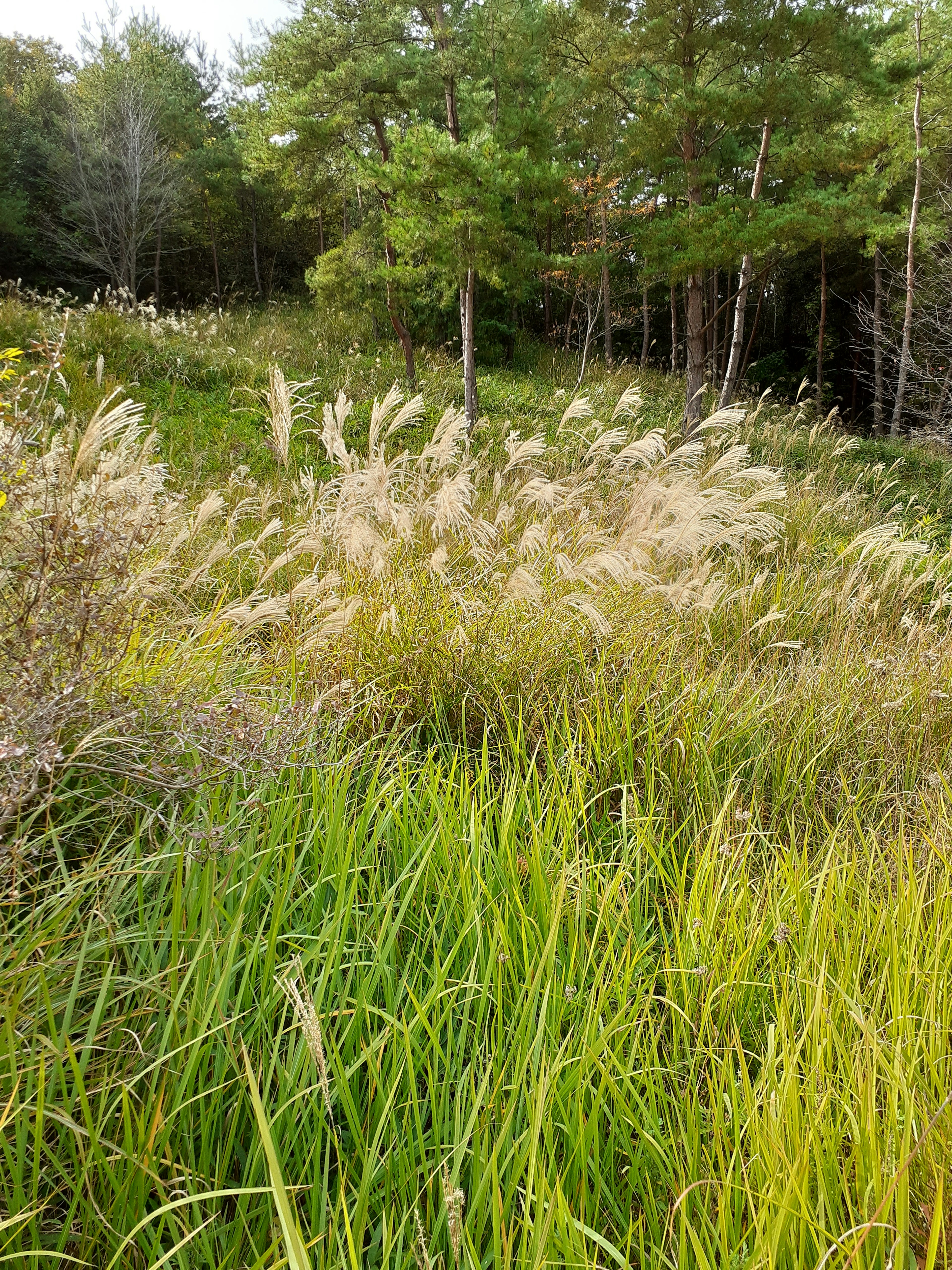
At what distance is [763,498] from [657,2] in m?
8.15

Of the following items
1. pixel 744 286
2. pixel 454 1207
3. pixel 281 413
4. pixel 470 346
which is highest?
pixel 744 286

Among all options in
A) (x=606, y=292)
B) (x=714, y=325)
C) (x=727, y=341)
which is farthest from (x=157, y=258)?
(x=727, y=341)

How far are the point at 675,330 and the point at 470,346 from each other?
43.4 ft

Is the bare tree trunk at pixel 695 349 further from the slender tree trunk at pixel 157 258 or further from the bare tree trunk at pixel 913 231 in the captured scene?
the slender tree trunk at pixel 157 258

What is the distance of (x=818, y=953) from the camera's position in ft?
4.52

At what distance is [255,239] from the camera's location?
66.4 feet

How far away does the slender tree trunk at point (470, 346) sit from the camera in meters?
7.39

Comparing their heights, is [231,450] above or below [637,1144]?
above

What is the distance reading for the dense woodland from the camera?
25.2ft

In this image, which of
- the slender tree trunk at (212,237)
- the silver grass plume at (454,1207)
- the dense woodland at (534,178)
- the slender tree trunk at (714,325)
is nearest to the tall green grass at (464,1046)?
the silver grass plume at (454,1207)

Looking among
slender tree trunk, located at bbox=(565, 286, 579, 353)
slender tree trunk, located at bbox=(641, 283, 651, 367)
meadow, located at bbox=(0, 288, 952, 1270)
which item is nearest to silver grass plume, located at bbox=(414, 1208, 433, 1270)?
meadow, located at bbox=(0, 288, 952, 1270)

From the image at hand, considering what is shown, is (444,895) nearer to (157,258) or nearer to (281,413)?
(281,413)

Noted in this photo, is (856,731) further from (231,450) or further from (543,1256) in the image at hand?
(231,450)

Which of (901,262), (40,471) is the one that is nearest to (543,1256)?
(40,471)
